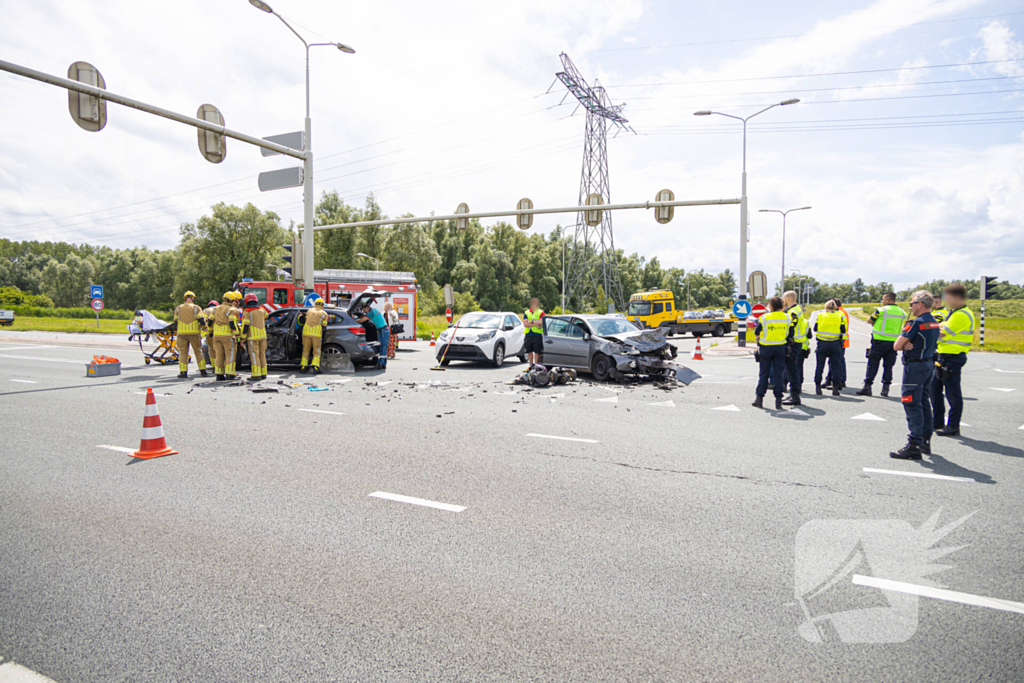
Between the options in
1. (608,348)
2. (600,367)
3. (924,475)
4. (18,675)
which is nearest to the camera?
(18,675)

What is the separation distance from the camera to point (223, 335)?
1245 centimetres

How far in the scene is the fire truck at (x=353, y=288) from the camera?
24234 millimetres

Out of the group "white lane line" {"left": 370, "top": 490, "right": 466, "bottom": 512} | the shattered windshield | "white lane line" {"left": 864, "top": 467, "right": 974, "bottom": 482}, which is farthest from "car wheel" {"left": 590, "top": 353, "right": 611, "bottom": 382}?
"white lane line" {"left": 370, "top": 490, "right": 466, "bottom": 512}

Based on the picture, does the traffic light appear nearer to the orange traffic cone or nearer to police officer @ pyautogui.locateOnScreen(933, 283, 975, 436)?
police officer @ pyautogui.locateOnScreen(933, 283, 975, 436)

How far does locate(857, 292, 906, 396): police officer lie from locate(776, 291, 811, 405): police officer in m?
1.19

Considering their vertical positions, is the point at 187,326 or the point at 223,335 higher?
the point at 187,326

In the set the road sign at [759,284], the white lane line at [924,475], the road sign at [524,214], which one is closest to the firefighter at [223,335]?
the road sign at [524,214]

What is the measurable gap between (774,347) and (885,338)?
8.85ft

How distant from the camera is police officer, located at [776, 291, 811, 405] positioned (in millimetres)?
9617

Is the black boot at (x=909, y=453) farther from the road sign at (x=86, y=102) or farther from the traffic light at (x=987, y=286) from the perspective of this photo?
the traffic light at (x=987, y=286)

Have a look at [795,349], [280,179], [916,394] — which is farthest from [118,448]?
[280,179]

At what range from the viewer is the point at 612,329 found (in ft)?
41.9

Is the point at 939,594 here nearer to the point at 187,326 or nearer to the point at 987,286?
the point at 187,326

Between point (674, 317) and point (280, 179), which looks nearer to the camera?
point (280, 179)
